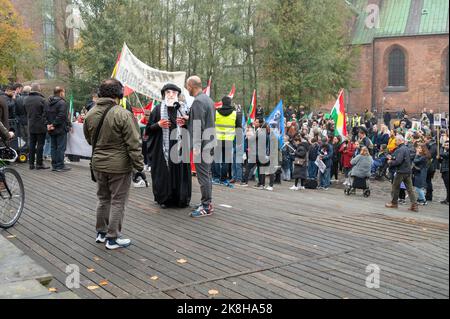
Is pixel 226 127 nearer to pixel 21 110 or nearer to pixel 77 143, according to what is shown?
pixel 77 143

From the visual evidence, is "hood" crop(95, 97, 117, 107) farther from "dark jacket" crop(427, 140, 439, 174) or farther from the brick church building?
the brick church building

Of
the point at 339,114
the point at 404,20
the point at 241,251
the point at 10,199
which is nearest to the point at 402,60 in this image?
the point at 404,20

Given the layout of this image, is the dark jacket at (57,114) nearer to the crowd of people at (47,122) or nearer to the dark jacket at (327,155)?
the crowd of people at (47,122)

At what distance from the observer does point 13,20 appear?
42969 millimetres

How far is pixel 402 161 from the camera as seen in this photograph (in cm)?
1224

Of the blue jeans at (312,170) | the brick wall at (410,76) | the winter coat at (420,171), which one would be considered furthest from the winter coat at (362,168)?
the brick wall at (410,76)

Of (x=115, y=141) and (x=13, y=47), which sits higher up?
(x=13, y=47)

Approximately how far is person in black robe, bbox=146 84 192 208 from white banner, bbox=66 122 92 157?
22.5 feet

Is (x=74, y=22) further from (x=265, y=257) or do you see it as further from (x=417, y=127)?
(x=265, y=257)

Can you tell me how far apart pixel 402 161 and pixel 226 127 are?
4.15m

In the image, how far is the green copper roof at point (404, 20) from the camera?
171ft

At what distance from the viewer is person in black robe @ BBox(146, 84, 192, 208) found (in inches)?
339

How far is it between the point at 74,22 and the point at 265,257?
39622mm

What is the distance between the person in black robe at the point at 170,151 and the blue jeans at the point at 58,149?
4932 millimetres
